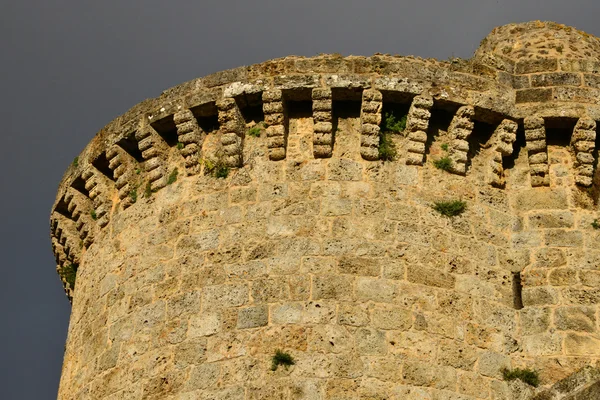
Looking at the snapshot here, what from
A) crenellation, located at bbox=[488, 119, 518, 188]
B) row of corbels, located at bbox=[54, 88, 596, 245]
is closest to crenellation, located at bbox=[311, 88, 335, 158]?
row of corbels, located at bbox=[54, 88, 596, 245]

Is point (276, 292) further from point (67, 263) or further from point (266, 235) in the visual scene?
point (67, 263)

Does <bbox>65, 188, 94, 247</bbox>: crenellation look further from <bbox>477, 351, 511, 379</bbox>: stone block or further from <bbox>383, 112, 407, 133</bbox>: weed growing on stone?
<bbox>477, 351, 511, 379</bbox>: stone block

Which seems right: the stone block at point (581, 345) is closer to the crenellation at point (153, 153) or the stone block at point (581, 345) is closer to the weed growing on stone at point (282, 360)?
the weed growing on stone at point (282, 360)

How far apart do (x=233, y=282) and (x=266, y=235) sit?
0.54 meters

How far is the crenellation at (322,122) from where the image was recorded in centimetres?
1040

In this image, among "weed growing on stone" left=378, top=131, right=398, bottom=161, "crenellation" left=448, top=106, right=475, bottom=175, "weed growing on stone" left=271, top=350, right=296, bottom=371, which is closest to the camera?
"weed growing on stone" left=271, top=350, right=296, bottom=371

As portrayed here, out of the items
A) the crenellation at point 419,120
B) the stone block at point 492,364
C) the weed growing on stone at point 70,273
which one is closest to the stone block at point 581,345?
the stone block at point 492,364

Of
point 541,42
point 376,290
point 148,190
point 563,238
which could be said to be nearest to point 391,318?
point 376,290

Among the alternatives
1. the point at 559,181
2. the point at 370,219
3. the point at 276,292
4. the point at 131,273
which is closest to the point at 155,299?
the point at 131,273

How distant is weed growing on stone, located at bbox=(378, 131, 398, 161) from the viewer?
10414 millimetres

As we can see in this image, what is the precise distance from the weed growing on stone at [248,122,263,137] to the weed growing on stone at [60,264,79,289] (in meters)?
3.01

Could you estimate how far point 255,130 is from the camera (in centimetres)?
1080

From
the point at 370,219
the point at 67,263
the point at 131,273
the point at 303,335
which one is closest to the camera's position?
the point at 303,335

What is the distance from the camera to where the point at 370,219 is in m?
10.0
